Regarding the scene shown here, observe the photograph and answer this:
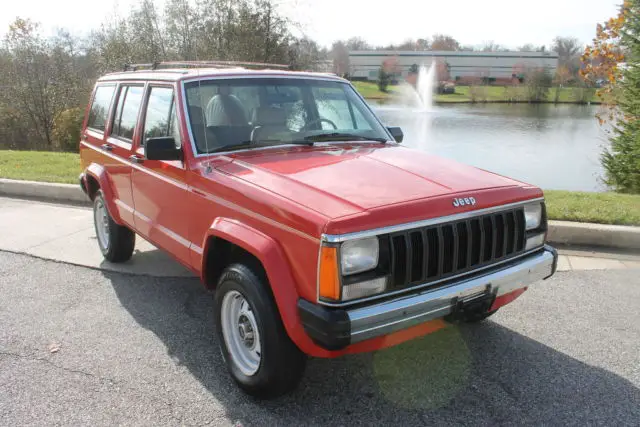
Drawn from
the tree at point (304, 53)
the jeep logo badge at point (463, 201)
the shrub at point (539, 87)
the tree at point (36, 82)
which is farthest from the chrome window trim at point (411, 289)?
the shrub at point (539, 87)

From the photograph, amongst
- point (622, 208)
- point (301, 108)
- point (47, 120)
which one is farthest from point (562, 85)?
point (301, 108)

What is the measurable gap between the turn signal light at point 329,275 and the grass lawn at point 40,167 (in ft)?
24.5

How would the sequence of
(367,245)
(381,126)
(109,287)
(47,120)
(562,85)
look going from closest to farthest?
(367,245) → (381,126) → (109,287) → (47,120) → (562,85)

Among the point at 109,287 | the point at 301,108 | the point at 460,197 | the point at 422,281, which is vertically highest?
the point at 301,108

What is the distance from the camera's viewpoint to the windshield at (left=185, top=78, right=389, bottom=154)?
3.83m

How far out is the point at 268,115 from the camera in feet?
13.2

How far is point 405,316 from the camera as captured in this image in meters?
2.67

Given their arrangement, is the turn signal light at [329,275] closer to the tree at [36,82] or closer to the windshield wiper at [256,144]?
the windshield wiper at [256,144]

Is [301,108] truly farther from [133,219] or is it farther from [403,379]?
[403,379]

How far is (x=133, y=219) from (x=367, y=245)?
280cm

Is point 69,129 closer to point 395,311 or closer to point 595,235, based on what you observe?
point 595,235

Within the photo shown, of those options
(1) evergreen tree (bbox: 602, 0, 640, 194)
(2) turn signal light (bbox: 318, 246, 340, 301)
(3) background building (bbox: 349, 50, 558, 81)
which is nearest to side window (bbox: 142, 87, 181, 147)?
(2) turn signal light (bbox: 318, 246, 340, 301)

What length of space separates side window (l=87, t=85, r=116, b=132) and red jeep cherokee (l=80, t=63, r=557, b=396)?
754 mm

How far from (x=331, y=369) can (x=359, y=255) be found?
119cm
